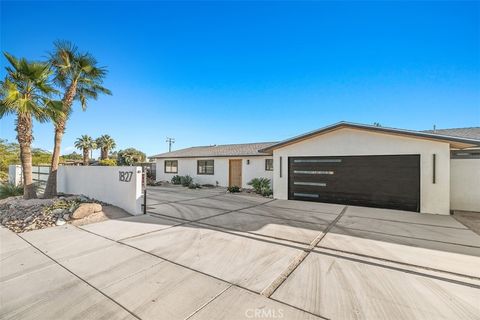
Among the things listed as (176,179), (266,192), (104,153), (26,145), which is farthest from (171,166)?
(104,153)

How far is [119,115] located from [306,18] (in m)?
12.8

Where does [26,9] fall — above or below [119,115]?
above

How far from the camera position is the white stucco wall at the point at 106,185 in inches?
264

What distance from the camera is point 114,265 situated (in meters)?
3.28

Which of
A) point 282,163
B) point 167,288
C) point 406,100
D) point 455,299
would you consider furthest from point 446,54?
point 167,288

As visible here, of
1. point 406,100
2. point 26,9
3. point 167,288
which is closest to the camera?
point 167,288

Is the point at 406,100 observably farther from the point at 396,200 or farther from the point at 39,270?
the point at 39,270

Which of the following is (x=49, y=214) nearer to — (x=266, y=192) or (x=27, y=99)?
(x=27, y=99)

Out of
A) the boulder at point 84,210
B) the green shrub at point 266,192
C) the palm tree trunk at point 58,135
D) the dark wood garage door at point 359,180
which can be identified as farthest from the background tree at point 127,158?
the dark wood garage door at point 359,180

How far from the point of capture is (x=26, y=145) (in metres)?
7.77

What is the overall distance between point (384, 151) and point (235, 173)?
9.17 m

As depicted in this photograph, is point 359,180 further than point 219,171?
No

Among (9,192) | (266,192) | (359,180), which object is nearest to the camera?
(359,180)

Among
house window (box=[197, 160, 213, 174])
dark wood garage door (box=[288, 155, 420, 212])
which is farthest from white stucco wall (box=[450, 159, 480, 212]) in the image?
house window (box=[197, 160, 213, 174])
